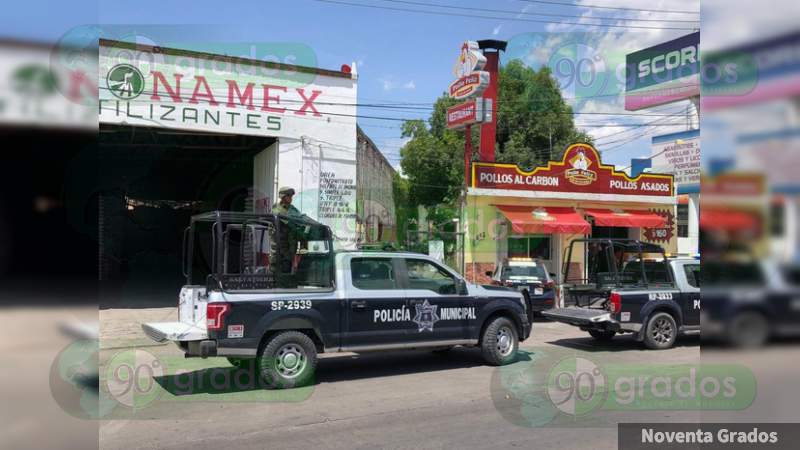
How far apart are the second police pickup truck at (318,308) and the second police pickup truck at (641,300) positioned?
200cm

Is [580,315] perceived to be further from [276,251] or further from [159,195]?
[159,195]

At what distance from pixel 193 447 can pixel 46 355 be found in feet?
12.4

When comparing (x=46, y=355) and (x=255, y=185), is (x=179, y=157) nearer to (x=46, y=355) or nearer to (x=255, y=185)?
(x=255, y=185)

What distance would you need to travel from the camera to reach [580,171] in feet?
67.5

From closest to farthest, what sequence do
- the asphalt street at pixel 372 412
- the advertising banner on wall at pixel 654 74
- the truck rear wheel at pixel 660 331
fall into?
1. the asphalt street at pixel 372 412
2. the truck rear wheel at pixel 660 331
3. the advertising banner on wall at pixel 654 74

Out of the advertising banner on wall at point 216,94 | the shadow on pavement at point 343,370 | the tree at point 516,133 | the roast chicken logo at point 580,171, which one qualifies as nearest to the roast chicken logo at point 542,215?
the roast chicken logo at point 580,171

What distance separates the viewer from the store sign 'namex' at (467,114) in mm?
20047

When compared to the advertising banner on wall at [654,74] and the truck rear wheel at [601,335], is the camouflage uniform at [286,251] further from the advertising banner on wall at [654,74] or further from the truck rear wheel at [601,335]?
the advertising banner on wall at [654,74]

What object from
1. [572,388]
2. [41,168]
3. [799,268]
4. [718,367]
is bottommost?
[572,388]

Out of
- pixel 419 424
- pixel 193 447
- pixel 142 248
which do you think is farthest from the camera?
pixel 142 248

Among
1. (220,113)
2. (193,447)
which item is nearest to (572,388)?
(193,447)

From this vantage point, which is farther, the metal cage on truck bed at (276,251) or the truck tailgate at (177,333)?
the metal cage on truck bed at (276,251)

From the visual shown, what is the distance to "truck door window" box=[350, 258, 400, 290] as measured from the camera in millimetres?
7984

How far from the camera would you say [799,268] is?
5.54 ft
